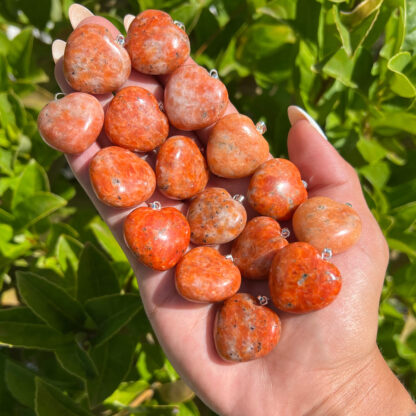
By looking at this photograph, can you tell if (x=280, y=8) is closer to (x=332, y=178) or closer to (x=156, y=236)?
(x=332, y=178)

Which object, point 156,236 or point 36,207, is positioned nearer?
point 156,236

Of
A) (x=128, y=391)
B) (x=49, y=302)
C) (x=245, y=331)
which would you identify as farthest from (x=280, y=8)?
(x=128, y=391)

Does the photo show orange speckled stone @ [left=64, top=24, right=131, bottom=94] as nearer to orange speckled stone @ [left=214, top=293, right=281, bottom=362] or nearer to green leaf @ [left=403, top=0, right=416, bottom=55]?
orange speckled stone @ [left=214, top=293, right=281, bottom=362]

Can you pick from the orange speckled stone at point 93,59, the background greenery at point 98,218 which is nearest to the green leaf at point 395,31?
the background greenery at point 98,218

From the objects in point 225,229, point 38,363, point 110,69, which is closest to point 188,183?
point 225,229

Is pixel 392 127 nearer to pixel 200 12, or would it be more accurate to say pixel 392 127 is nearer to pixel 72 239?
pixel 200 12

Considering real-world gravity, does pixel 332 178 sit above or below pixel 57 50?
below

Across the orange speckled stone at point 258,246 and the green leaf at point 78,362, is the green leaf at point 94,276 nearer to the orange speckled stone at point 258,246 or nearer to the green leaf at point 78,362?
the green leaf at point 78,362
